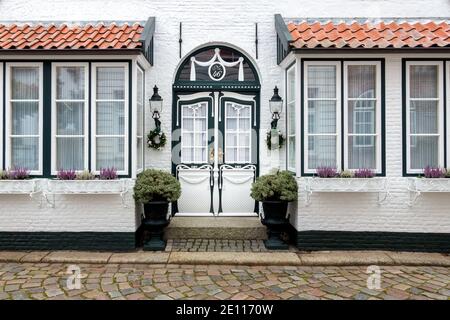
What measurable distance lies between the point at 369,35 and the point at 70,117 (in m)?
5.35

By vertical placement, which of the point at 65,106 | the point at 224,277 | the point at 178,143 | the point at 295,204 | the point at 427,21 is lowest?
the point at 224,277

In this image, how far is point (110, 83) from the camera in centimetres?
618

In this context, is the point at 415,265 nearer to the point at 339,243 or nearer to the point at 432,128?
the point at 339,243

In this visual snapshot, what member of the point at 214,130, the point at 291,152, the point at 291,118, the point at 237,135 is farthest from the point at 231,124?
the point at 291,152

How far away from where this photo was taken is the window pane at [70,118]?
20.3 feet

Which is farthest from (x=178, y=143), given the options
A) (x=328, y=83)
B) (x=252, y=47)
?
(x=328, y=83)

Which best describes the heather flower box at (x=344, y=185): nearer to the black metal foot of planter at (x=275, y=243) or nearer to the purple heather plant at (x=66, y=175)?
the black metal foot of planter at (x=275, y=243)

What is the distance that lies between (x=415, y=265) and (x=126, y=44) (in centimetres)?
579

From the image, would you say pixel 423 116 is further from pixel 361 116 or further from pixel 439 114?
pixel 361 116

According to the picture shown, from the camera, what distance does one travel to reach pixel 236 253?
5.74 metres

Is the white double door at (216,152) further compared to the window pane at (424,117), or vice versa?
the white double door at (216,152)

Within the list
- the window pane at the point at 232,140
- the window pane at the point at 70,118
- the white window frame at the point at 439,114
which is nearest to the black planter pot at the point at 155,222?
the window pane at the point at 70,118

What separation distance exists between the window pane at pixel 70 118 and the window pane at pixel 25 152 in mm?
503

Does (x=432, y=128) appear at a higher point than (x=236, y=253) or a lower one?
higher
